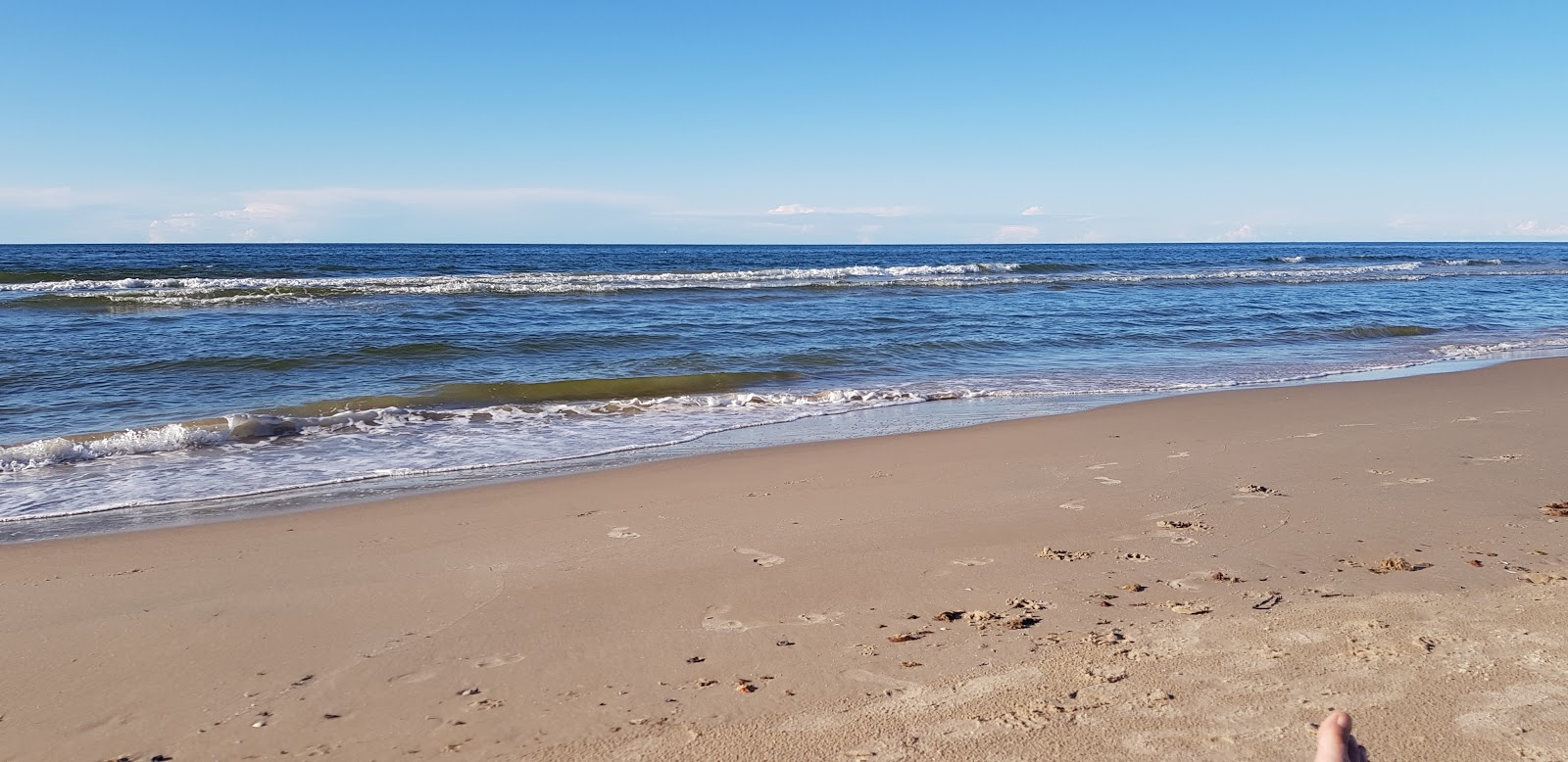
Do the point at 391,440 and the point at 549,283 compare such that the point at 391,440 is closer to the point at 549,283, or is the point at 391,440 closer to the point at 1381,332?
the point at 1381,332

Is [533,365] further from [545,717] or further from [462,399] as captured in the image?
[545,717]

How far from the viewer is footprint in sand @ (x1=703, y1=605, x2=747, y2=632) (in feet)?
11.7

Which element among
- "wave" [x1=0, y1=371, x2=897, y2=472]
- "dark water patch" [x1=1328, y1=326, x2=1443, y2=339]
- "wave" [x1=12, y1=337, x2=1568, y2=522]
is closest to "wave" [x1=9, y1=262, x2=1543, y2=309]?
"dark water patch" [x1=1328, y1=326, x2=1443, y2=339]

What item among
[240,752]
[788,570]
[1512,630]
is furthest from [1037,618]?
[240,752]

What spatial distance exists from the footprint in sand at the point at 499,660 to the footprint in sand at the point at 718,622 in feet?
2.33

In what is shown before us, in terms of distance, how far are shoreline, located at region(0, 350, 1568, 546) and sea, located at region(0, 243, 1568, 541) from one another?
0.04 meters

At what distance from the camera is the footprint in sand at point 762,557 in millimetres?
4404

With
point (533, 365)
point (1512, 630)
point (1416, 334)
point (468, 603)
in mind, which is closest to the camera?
point (1512, 630)

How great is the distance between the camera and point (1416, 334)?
1753 centimetres

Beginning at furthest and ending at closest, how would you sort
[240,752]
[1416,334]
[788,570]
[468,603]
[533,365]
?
[1416,334]
[533,365]
[788,570]
[468,603]
[240,752]

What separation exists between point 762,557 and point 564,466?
3.18 m

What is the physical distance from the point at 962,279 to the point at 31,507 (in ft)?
100

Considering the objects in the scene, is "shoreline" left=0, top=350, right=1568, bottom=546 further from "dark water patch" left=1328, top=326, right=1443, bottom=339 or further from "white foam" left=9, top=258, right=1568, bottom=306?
"white foam" left=9, top=258, right=1568, bottom=306

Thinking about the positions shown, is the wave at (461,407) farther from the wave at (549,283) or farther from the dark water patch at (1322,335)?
the wave at (549,283)
